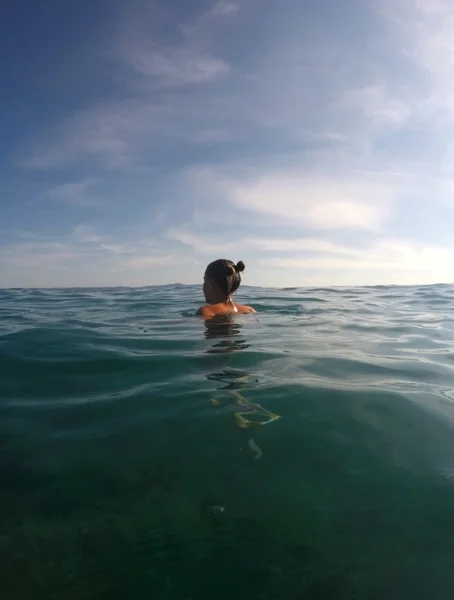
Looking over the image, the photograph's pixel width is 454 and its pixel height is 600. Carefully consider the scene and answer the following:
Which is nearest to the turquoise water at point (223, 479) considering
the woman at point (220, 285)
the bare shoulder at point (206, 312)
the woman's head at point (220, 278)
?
the bare shoulder at point (206, 312)

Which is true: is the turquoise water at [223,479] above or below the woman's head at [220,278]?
below

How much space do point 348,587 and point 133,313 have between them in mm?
9117

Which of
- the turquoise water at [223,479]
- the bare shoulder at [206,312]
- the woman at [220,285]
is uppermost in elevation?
the woman at [220,285]

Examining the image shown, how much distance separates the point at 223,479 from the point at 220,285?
19.2ft

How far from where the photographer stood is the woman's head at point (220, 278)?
834 cm

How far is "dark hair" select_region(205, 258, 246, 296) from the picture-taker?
8328 mm

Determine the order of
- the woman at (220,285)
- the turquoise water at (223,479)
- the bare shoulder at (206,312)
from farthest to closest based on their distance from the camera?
the woman at (220,285)
the bare shoulder at (206,312)
the turquoise water at (223,479)

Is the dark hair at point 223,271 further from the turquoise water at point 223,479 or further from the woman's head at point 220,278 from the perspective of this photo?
the turquoise water at point 223,479

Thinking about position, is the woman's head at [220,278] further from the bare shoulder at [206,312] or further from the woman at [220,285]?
the bare shoulder at [206,312]

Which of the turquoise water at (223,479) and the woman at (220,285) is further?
the woman at (220,285)

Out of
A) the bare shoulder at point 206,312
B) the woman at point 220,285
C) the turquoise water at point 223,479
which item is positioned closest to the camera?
the turquoise water at point 223,479

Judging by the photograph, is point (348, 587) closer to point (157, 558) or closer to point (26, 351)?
point (157, 558)

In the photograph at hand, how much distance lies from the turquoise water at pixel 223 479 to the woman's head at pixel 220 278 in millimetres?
3009

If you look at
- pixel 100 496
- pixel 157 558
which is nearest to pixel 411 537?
pixel 157 558
